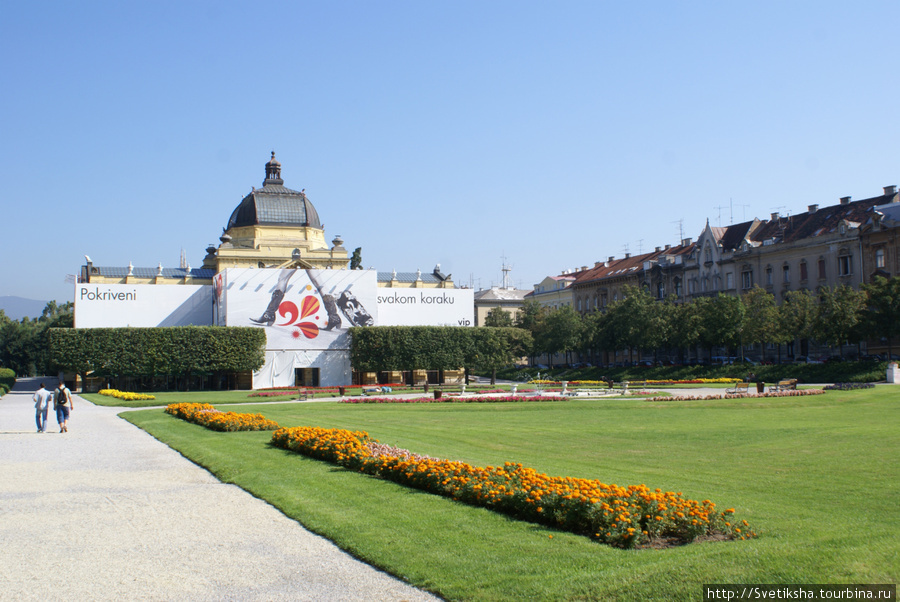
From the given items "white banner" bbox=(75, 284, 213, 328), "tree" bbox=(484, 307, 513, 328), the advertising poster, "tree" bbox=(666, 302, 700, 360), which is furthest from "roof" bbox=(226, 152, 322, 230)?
"tree" bbox=(666, 302, 700, 360)

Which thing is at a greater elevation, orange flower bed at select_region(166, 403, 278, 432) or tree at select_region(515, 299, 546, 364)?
tree at select_region(515, 299, 546, 364)

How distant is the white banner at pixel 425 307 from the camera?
87562mm

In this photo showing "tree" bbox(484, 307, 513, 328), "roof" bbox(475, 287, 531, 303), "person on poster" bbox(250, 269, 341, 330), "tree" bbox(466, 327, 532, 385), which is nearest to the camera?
"tree" bbox(466, 327, 532, 385)

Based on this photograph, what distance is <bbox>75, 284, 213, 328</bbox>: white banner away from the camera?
7712 centimetres

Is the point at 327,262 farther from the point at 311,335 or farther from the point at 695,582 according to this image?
the point at 695,582

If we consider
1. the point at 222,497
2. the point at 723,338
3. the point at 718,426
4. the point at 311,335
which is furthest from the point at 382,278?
the point at 222,497

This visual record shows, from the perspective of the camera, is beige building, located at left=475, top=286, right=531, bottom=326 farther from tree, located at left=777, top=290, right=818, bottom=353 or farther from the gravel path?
the gravel path

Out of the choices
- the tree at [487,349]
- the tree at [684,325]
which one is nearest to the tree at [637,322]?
the tree at [684,325]

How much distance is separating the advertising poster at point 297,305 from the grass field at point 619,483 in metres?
46.8

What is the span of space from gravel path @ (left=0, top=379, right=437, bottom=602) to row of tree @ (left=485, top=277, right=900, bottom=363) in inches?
2170

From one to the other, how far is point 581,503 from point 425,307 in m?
79.2

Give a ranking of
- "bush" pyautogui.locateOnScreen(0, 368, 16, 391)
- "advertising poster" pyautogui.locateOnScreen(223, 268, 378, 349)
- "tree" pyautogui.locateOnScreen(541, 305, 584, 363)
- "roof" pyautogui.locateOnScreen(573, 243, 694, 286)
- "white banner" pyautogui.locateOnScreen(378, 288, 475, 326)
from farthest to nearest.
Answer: "roof" pyautogui.locateOnScreen(573, 243, 694, 286) < "white banner" pyautogui.locateOnScreen(378, 288, 475, 326) < "tree" pyautogui.locateOnScreen(541, 305, 584, 363) < "advertising poster" pyautogui.locateOnScreen(223, 268, 378, 349) < "bush" pyautogui.locateOnScreen(0, 368, 16, 391)

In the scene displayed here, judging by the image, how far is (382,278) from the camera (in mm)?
98250

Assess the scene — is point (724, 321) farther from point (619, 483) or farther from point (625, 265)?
point (619, 483)
